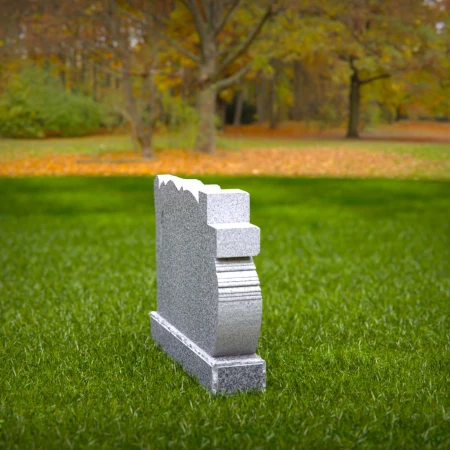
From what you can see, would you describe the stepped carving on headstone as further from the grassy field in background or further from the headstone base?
the grassy field in background

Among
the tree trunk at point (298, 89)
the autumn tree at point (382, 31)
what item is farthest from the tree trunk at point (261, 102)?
the autumn tree at point (382, 31)

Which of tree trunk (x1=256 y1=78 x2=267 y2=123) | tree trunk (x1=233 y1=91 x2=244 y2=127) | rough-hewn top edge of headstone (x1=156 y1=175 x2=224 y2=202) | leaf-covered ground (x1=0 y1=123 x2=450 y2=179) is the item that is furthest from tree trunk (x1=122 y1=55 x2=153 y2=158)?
rough-hewn top edge of headstone (x1=156 y1=175 x2=224 y2=202)

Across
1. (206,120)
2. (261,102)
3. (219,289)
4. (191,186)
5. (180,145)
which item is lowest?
(219,289)

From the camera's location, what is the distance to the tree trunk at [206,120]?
22.6m

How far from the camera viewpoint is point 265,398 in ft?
14.3

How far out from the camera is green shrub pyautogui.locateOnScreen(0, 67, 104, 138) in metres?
21.8

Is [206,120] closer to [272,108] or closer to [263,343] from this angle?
[272,108]

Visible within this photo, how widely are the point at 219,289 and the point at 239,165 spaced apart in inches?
660

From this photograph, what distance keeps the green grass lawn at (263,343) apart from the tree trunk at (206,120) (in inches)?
432

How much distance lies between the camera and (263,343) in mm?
5625

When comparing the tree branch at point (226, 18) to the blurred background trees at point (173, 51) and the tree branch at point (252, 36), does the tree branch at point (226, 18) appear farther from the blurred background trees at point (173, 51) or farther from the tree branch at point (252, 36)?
the tree branch at point (252, 36)

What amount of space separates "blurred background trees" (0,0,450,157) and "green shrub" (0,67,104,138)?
33mm

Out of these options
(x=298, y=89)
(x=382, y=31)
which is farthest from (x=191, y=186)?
(x=298, y=89)

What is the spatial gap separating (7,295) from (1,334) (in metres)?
1.46
